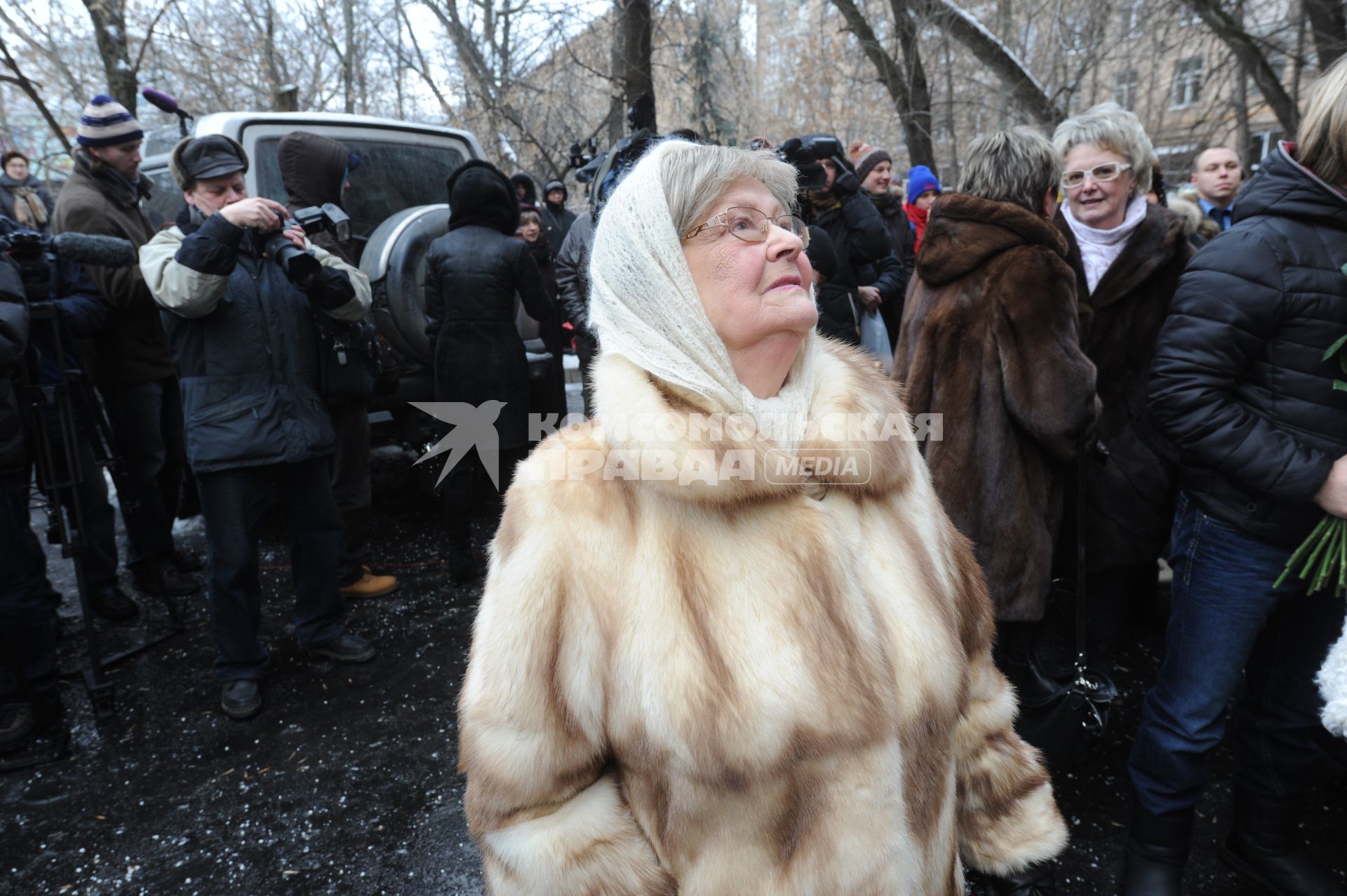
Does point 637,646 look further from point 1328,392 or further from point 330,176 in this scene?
point 330,176

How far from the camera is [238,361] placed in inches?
131

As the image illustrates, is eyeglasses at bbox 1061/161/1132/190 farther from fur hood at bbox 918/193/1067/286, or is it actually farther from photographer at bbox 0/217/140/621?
photographer at bbox 0/217/140/621

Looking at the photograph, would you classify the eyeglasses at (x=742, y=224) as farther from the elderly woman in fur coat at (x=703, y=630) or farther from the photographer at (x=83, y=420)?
the photographer at (x=83, y=420)

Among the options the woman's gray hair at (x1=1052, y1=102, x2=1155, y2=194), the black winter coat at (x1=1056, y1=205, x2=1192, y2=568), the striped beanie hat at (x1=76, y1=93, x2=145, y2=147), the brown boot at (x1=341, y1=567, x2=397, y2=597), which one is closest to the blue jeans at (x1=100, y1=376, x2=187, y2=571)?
the brown boot at (x1=341, y1=567, x2=397, y2=597)

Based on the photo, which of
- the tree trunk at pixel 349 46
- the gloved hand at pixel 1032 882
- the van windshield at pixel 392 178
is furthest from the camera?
the tree trunk at pixel 349 46

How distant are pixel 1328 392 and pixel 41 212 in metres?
8.54

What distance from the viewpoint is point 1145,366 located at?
281cm

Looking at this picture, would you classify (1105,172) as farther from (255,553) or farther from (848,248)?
(255,553)

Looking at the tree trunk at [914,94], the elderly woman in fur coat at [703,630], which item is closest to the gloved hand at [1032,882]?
the elderly woman in fur coat at [703,630]

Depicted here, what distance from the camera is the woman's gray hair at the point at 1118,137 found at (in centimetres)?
287

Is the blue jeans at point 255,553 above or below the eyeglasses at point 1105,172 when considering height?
below

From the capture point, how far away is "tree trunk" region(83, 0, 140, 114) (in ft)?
32.6

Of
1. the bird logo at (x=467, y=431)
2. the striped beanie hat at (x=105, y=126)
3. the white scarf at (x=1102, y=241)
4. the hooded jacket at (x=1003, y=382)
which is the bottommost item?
the bird logo at (x=467, y=431)

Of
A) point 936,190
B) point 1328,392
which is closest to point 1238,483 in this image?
point 1328,392
